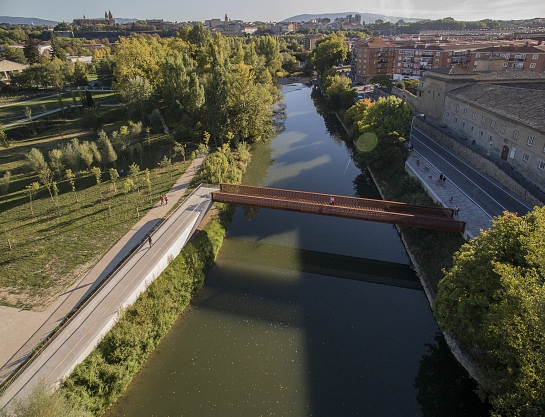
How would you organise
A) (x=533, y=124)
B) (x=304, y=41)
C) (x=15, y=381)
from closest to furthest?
(x=15, y=381) < (x=533, y=124) < (x=304, y=41)

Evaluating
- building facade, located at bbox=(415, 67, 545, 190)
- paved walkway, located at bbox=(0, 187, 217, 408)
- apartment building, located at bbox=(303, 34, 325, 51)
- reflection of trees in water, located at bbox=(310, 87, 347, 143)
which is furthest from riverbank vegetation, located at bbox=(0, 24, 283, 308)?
apartment building, located at bbox=(303, 34, 325, 51)

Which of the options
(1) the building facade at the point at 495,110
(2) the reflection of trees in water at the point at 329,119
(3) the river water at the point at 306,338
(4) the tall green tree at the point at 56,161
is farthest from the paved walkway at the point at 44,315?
(2) the reflection of trees in water at the point at 329,119

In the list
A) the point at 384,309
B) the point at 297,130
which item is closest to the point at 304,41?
the point at 297,130

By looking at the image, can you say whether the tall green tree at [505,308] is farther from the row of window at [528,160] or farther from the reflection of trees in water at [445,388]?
the row of window at [528,160]

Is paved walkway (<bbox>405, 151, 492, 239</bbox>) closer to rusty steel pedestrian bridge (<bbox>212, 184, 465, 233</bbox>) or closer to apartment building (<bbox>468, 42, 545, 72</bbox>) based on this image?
rusty steel pedestrian bridge (<bbox>212, 184, 465, 233</bbox>)

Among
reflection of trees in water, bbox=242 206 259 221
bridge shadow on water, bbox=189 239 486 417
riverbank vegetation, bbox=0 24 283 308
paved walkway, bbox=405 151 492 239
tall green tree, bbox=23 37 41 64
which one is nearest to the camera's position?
bridge shadow on water, bbox=189 239 486 417

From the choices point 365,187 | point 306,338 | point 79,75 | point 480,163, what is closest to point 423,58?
point 480,163

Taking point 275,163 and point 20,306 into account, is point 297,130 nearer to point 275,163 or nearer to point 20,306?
point 275,163

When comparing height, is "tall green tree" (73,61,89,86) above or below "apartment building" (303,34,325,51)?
below
